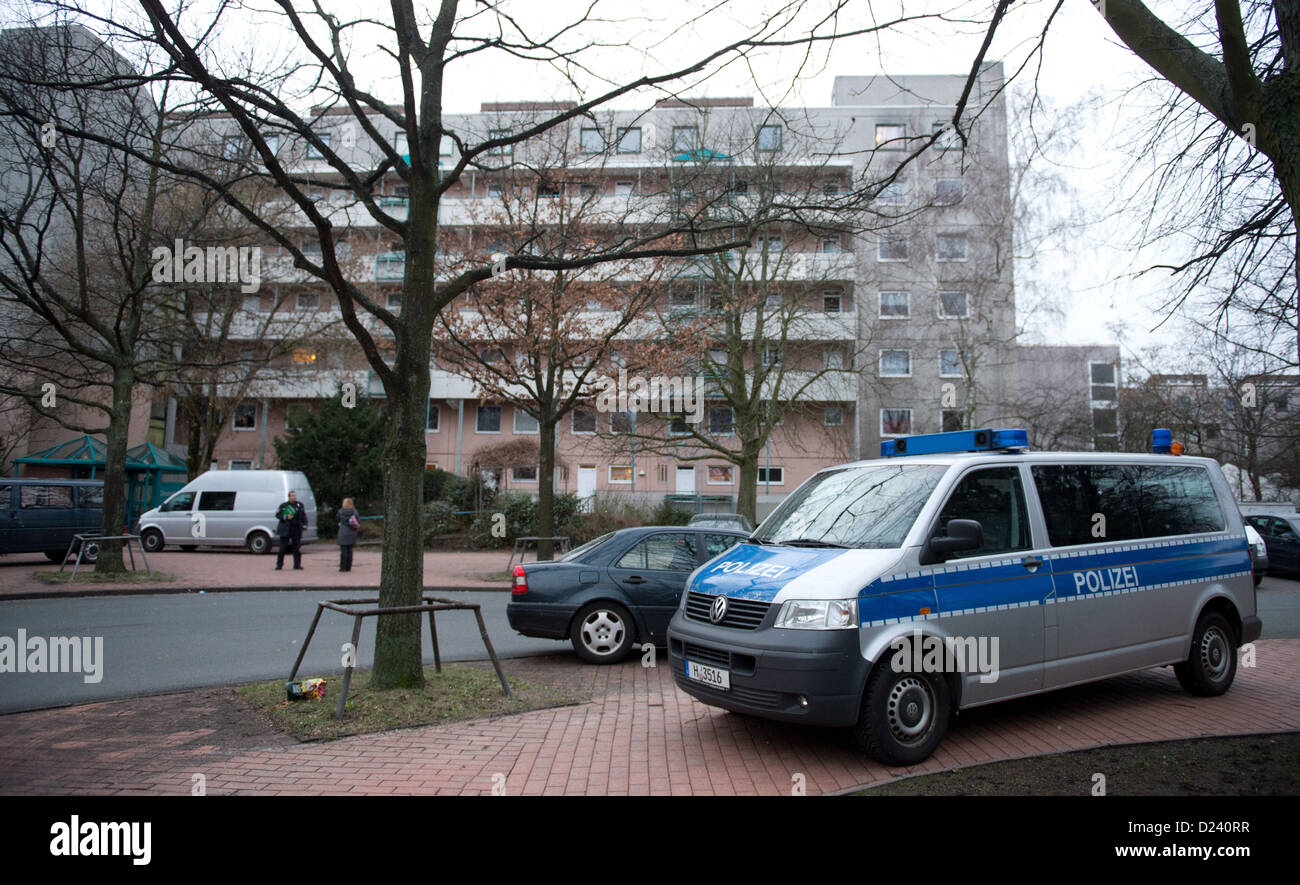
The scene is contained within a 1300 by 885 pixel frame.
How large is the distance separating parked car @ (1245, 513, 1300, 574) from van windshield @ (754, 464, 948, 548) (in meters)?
20.4

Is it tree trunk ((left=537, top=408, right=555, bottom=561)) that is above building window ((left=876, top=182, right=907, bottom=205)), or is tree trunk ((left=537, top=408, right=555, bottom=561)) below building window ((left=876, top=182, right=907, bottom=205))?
below

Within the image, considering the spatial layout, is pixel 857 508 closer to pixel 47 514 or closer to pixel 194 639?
pixel 194 639

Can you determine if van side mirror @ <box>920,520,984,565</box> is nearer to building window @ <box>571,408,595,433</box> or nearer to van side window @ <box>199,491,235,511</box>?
van side window @ <box>199,491,235,511</box>

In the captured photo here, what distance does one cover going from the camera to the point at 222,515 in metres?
25.6

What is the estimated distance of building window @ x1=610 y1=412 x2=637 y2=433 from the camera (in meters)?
24.2

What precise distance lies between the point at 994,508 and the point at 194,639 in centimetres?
962

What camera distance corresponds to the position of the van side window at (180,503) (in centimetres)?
2581

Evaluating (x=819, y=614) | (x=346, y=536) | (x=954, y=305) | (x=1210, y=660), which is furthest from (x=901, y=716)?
(x=954, y=305)

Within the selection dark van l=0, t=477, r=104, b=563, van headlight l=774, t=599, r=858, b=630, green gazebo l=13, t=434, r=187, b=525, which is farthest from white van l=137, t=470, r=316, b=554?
van headlight l=774, t=599, r=858, b=630

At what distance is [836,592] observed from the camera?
494cm

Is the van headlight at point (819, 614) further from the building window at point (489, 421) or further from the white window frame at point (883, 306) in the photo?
the building window at point (489, 421)

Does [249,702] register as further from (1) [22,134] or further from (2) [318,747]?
(1) [22,134]

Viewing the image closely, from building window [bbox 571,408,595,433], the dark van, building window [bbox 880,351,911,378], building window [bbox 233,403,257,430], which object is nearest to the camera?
the dark van
